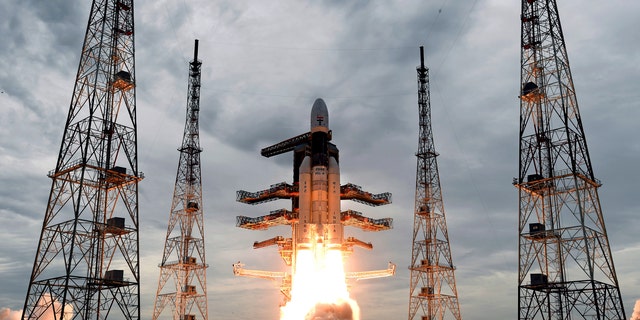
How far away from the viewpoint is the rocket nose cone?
7606cm

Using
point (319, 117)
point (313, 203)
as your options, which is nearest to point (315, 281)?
point (313, 203)

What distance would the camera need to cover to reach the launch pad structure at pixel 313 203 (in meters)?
69.3

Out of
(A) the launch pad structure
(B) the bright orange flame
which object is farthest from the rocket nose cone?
(B) the bright orange flame

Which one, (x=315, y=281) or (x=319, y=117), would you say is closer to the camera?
(x=315, y=281)

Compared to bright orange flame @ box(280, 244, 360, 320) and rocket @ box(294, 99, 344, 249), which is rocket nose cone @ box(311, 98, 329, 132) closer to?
rocket @ box(294, 99, 344, 249)

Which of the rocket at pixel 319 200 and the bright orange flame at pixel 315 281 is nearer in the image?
the bright orange flame at pixel 315 281

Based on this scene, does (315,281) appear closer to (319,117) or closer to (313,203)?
(313,203)

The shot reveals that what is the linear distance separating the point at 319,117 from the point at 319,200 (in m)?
11.1

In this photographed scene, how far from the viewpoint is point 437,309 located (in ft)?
270

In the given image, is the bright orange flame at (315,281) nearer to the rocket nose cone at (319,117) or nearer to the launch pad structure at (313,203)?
the launch pad structure at (313,203)

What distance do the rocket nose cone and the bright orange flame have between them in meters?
15.8

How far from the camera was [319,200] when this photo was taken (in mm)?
70062

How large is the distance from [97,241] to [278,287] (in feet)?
85.8

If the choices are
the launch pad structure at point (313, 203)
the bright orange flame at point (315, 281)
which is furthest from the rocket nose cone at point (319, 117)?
the bright orange flame at point (315, 281)
